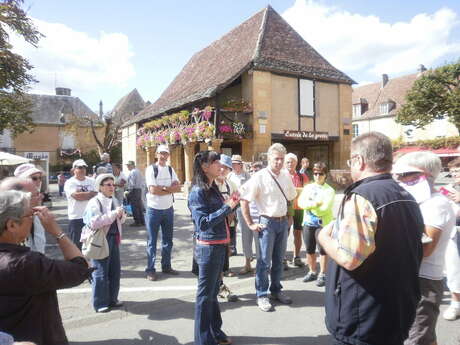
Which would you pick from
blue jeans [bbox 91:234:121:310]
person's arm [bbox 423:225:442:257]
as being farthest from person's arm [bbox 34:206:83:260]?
person's arm [bbox 423:225:442:257]

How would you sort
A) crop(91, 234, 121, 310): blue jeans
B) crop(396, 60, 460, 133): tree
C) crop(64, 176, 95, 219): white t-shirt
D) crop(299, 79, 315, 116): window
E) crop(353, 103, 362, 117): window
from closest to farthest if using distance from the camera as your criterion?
1. crop(91, 234, 121, 310): blue jeans
2. crop(64, 176, 95, 219): white t-shirt
3. crop(299, 79, 315, 116): window
4. crop(396, 60, 460, 133): tree
5. crop(353, 103, 362, 117): window

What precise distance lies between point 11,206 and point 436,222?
287 centimetres

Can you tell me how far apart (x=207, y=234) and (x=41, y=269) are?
153cm

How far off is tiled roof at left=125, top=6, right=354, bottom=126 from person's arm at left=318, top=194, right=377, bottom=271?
12606mm

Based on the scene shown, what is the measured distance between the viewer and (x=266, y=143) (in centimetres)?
1483

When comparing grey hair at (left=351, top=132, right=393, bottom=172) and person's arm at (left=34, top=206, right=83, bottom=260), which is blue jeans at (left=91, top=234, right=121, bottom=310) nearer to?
person's arm at (left=34, top=206, right=83, bottom=260)

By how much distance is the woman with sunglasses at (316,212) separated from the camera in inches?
190

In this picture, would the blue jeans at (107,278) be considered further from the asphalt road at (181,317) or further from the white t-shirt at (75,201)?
the white t-shirt at (75,201)

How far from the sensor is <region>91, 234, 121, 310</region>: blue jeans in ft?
12.8

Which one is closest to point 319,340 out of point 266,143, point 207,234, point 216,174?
point 207,234

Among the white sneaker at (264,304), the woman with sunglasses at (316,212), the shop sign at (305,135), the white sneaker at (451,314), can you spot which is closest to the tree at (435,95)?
the shop sign at (305,135)

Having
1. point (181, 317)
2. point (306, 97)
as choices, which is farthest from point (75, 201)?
point (306, 97)

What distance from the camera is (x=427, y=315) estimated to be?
8.38 ft

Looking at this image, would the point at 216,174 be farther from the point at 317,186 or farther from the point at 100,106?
the point at 100,106
